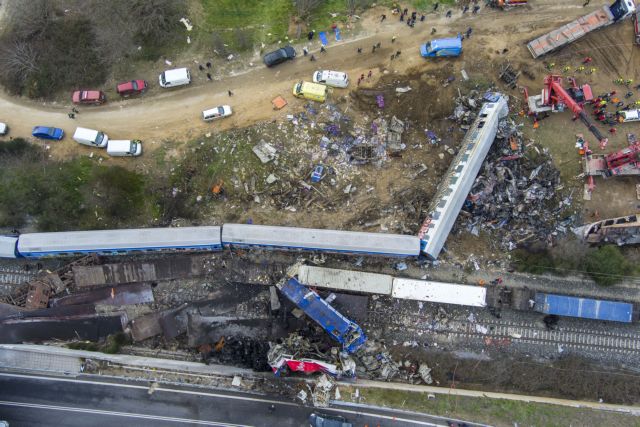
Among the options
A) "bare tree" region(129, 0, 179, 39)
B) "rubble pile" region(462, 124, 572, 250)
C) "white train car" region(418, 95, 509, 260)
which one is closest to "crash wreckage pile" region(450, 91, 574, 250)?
"rubble pile" region(462, 124, 572, 250)

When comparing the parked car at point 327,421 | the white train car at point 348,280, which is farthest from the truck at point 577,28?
the parked car at point 327,421

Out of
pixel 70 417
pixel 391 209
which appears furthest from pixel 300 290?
pixel 70 417

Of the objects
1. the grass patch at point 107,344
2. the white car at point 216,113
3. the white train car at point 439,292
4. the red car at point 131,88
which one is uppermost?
the red car at point 131,88

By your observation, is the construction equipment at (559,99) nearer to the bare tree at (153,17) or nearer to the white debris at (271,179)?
the white debris at (271,179)

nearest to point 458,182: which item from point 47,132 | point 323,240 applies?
point 323,240

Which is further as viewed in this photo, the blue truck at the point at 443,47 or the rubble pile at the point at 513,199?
the blue truck at the point at 443,47

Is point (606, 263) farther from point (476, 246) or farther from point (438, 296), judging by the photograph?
point (438, 296)
